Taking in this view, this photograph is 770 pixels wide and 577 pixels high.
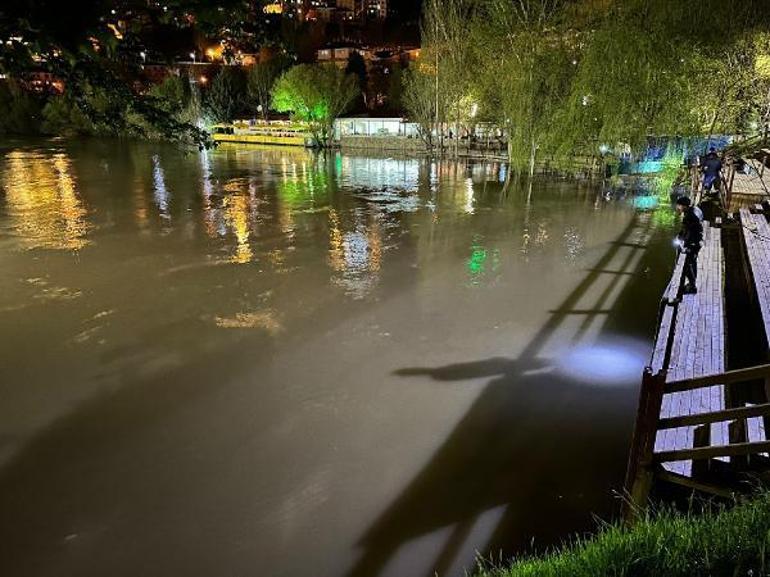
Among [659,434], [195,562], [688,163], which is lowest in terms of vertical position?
[195,562]

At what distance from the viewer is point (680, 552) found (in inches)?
115

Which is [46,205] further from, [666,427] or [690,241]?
[666,427]

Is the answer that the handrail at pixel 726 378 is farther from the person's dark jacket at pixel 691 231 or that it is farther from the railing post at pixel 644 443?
the person's dark jacket at pixel 691 231

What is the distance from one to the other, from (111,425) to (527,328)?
632 centimetres

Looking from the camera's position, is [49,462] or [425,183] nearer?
[49,462]

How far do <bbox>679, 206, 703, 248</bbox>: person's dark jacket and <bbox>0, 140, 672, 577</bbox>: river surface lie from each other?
152 cm

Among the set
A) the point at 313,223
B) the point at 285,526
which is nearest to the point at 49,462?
the point at 285,526

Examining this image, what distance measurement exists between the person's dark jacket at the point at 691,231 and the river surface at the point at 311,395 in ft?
4.99

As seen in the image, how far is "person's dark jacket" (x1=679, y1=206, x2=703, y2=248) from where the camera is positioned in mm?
8664

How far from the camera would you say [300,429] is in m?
6.25

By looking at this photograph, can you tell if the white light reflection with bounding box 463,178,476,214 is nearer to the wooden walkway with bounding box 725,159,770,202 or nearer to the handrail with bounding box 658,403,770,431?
the wooden walkway with bounding box 725,159,770,202

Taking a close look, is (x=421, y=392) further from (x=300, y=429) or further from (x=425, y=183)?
(x=425, y=183)

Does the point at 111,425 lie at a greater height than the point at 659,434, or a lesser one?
lesser

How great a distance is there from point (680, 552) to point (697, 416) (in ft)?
Answer: 4.47
